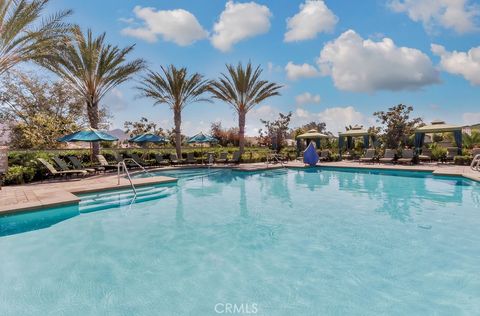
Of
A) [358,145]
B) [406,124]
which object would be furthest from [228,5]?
[358,145]

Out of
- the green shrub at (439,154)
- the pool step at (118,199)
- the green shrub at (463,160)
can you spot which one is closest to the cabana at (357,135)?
the green shrub at (439,154)

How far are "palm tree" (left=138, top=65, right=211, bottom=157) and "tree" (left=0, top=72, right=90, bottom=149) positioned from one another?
9.56 meters

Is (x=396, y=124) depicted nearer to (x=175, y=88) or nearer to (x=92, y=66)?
(x=175, y=88)

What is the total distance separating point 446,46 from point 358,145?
15.4 m

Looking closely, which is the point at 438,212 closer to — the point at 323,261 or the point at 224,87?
the point at 323,261

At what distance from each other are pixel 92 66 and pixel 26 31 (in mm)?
4048

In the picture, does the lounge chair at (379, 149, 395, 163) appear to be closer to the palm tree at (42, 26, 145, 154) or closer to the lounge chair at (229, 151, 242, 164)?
the lounge chair at (229, 151, 242, 164)

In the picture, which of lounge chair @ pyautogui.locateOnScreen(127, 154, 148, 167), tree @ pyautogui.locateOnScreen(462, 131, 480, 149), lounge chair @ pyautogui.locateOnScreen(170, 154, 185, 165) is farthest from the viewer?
tree @ pyautogui.locateOnScreen(462, 131, 480, 149)

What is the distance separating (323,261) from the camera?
188 inches

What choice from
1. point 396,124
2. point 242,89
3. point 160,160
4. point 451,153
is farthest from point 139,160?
point 396,124

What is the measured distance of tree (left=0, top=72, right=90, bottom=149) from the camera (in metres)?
23.9

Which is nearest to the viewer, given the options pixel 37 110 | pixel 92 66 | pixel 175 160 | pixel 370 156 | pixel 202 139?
pixel 92 66

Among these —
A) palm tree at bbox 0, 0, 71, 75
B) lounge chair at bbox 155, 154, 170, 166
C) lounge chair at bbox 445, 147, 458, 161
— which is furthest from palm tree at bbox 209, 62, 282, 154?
→ lounge chair at bbox 445, 147, 458, 161

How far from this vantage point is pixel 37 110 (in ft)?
91.8
